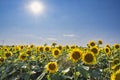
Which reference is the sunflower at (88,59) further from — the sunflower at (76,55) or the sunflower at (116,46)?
the sunflower at (116,46)

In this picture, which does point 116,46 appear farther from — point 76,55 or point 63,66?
point 76,55

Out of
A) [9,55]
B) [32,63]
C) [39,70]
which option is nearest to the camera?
[39,70]

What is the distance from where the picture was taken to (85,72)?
5812 mm

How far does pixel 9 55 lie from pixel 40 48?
2.02 meters

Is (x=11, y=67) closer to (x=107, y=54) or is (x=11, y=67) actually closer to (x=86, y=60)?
(x=86, y=60)

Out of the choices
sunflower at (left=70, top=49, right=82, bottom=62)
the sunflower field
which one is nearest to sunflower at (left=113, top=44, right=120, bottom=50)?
the sunflower field

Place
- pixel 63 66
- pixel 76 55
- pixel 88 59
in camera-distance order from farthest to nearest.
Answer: pixel 63 66, pixel 76 55, pixel 88 59

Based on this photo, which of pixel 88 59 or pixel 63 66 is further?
pixel 63 66

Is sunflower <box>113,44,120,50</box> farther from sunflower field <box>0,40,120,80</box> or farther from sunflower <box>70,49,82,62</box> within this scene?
sunflower <box>70,49,82,62</box>

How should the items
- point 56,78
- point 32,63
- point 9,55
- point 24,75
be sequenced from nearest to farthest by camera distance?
point 56,78
point 24,75
point 32,63
point 9,55

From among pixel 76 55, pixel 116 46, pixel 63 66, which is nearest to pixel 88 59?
pixel 76 55

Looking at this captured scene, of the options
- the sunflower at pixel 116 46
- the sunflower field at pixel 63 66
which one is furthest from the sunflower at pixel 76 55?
the sunflower at pixel 116 46

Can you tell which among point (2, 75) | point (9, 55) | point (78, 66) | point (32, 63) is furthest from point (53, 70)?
point (9, 55)

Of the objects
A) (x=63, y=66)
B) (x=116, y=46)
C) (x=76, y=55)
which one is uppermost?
(x=116, y=46)
